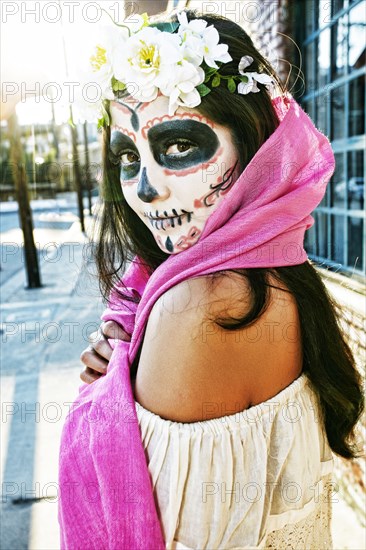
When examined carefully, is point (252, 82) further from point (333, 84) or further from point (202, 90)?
point (333, 84)

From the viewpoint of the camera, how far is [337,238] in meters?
3.44

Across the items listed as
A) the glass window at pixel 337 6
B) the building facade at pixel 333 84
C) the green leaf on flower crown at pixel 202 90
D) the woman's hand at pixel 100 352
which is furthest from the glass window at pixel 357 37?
the woman's hand at pixel 100 352

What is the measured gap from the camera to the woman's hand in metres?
1.35

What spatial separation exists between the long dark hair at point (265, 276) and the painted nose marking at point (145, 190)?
19 centimetres

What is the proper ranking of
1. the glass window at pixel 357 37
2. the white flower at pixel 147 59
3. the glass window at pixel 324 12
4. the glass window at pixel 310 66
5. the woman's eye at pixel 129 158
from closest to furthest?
1. the white flower at pixel 147 59
2. the woman's eye at pixel 129 158
3. the glass window at pixel 357 37
4. the glass window at pixel 324 12
5. the glass window at pixel 310 66

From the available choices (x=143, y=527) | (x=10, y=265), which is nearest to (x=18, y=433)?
(x=143, y=527)

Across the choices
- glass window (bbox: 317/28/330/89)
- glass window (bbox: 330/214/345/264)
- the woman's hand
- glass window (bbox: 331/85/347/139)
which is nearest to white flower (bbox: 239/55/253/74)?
the woman's hand

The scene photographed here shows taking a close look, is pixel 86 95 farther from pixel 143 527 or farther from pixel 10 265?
pixel 10 265

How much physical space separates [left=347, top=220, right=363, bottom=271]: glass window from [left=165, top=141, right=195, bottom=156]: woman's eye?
6.90 feet

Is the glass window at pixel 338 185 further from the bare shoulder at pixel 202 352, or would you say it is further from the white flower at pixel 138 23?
the bare shoulder at pixel 202 352

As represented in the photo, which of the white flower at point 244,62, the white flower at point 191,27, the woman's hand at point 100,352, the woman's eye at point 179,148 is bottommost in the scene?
the woman's hand at point 100,352

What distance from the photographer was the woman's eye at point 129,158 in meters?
1.24

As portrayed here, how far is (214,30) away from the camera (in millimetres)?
1154

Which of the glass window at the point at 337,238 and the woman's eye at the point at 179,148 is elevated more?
the woman's eye at the point at 179,148
